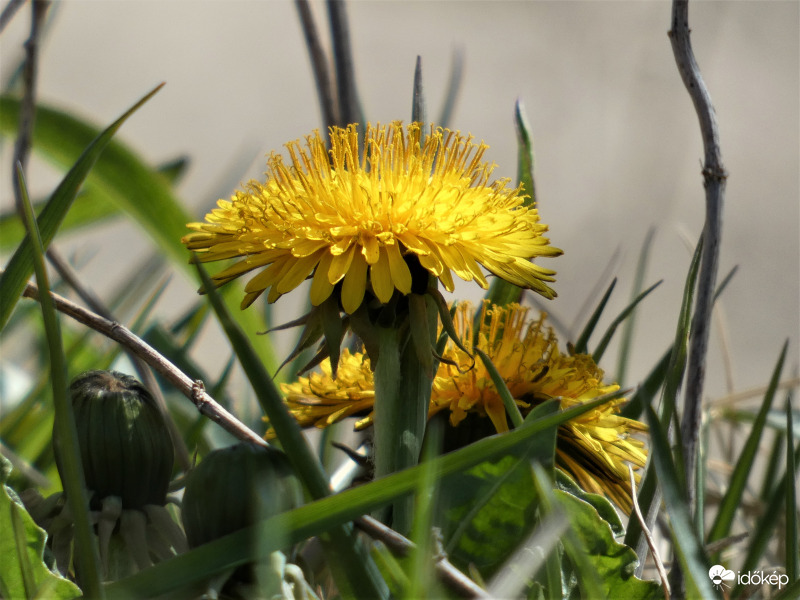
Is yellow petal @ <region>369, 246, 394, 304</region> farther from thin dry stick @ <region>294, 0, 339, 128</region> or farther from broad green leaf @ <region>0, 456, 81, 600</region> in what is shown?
thin dry stick @ <region>294, 0, 339, 128</region>

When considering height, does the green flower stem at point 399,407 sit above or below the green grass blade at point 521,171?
below

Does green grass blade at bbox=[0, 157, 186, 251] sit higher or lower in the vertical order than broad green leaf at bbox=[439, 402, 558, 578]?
higher

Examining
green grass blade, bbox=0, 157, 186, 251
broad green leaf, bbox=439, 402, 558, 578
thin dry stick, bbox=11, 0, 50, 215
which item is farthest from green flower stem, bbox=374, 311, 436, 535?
green grass blade, bbox=0, 157, 186, 251

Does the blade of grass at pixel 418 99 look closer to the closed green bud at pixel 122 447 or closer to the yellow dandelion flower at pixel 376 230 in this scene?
the yellow dandelion flower at pixel 376 230

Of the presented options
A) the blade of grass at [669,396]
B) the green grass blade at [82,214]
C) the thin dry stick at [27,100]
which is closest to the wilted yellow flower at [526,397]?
the blade of grass at [669,396]

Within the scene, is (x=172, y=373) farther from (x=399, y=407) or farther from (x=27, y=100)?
(x=27, y=100)

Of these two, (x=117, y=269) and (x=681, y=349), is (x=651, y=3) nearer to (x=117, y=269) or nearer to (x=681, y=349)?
(x=117, y=269)

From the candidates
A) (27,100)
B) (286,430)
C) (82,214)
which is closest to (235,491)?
(286,430)
